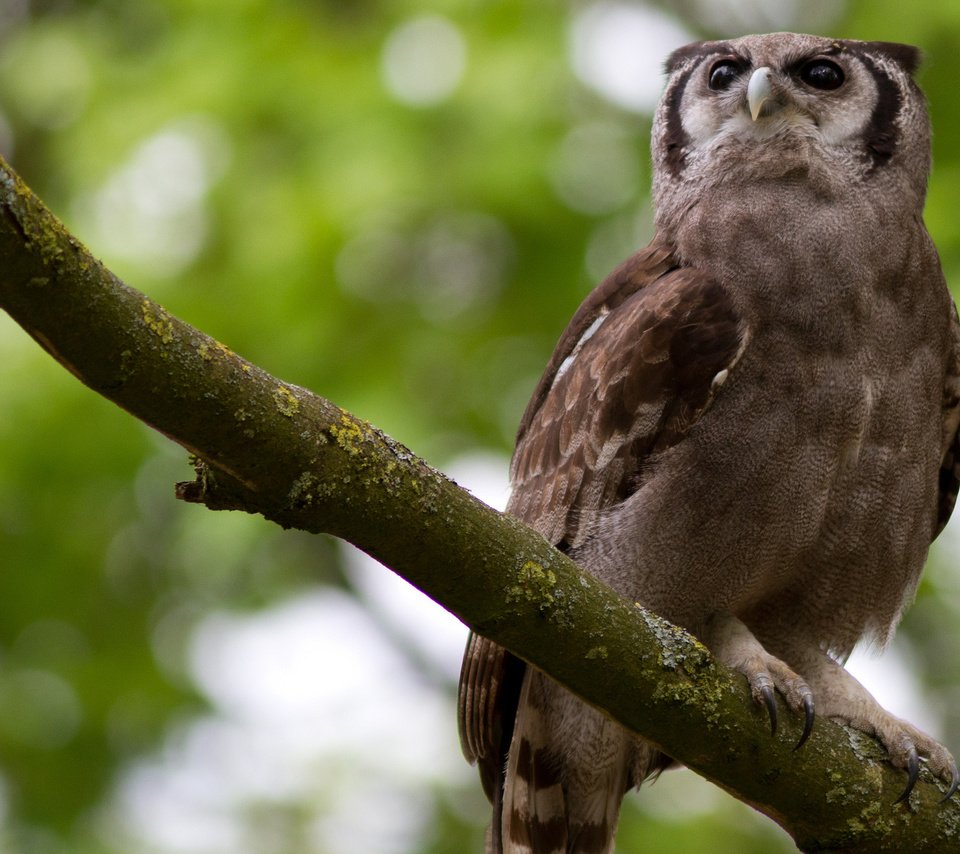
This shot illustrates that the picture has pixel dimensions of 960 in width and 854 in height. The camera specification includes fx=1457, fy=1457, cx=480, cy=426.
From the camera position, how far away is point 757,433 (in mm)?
3457

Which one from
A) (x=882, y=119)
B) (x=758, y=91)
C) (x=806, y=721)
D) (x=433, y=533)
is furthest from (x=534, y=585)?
(x=882, y=119)

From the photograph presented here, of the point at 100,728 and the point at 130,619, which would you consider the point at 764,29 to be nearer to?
the point at 130,619

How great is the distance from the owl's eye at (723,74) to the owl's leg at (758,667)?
5.16 feet

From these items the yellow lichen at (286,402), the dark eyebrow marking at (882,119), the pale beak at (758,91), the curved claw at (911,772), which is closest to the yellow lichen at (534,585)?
the yellow lichen at (286,402)

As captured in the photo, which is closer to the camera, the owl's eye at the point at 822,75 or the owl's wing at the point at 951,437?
the owl's wing at the point at 951,437

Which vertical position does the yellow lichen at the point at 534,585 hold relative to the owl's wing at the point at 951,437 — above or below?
below

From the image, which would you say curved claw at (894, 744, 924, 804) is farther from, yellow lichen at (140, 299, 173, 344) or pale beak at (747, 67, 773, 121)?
yellow lichen at (140, 299, 173, 344)

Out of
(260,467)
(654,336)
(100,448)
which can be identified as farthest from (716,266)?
(100,448)

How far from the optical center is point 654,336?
3.51 m

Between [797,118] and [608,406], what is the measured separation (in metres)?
1.06

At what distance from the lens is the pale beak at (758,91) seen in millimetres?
3938

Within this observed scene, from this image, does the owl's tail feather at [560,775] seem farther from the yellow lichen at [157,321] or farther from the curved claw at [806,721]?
the yellow lichen at [157,321]

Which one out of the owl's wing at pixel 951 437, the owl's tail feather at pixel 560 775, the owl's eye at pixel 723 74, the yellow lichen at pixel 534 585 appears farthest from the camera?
the owl's eye at pixel 723 74

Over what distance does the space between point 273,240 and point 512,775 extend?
264cm
